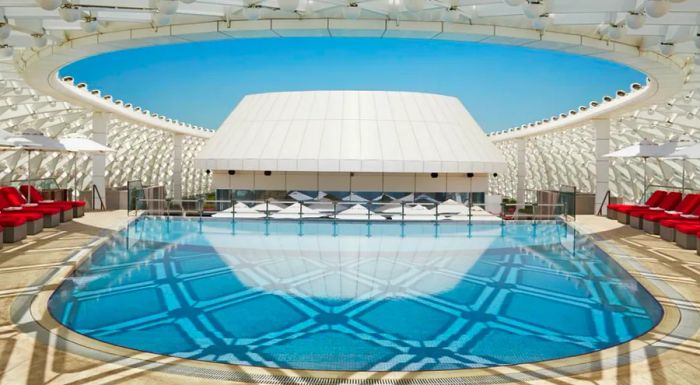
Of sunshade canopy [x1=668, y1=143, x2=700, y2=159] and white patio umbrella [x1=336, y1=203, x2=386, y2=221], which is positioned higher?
sunshade canopy [x1=668, y1=143, x2=700, y2=159]

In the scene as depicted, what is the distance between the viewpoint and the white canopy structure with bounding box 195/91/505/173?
70.1 feet

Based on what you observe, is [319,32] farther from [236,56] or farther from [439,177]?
[236,56]

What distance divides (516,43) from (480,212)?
26.1ft

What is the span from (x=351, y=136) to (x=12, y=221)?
13.0 m

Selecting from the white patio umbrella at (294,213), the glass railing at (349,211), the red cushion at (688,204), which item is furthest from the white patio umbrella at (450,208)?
the red cushion at (688,204)

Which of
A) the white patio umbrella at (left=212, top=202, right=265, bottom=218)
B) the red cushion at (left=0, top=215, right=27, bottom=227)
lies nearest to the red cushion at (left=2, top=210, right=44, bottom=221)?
the red cushion at (left=0, top=215, right=27, bottom=227)

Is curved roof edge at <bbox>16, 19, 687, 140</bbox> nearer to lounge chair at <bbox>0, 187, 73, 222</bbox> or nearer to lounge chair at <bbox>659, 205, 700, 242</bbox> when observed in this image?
lounge chair at <bbox>659, 205, 700, 242</bbox>

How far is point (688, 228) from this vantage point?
1304 cm

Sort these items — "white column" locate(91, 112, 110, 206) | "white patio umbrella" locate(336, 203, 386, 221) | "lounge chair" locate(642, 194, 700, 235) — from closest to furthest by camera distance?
"lounge chair" locate(642, 194, 700, 235) → "white patio umbrella" locate(336, 203, 386, 221) → "white column" locate(91, 112, 110, 206)

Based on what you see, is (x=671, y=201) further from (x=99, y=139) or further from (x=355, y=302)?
(x=99, y=139)

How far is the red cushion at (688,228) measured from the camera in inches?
505

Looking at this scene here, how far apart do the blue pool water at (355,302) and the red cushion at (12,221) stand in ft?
7.35

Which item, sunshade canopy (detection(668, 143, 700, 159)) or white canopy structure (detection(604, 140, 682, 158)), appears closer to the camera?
sunshade canopy (detection(668, 143, 700, 159))

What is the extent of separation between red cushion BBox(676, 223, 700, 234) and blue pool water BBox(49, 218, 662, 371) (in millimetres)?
2391
